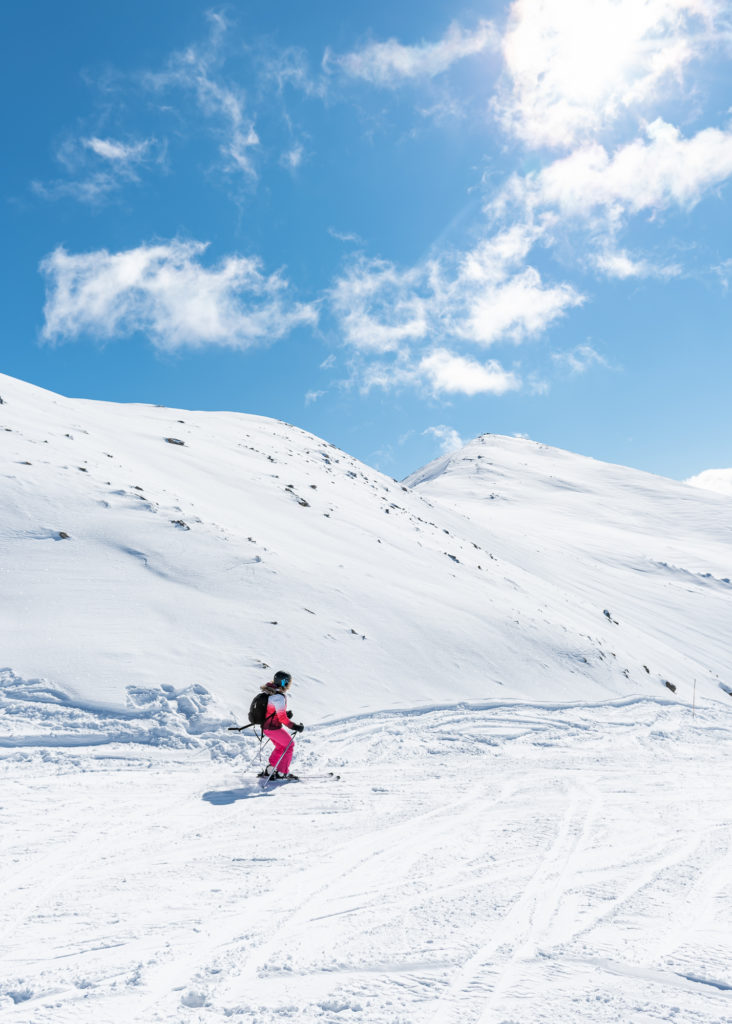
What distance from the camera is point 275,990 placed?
3.66 metres

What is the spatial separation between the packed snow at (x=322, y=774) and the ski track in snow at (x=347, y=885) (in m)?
0.03

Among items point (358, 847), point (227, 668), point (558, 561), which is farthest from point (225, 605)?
point (558, 561)

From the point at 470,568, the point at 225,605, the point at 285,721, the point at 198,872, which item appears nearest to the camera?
the point at 198,872

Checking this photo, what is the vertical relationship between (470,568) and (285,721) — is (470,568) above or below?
above

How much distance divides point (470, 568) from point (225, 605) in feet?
41.0

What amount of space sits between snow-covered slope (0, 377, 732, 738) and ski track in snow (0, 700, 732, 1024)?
2.99 ft

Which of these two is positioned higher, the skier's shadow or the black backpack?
the black backpack

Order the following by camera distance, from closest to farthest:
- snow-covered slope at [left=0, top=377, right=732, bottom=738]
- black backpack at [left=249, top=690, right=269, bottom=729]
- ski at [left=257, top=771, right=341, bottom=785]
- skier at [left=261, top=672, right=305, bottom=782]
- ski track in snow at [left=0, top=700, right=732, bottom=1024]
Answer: ski track in snow at [left=0, top=700, right=732, bottom=1024] → ski at [left=257, top=771, right=341, bottom=785] → skier at [left=261, top=672, right=305, bottom=782] → black backpack at [left=249, top=690, right=269, bottom=729] → snow-covered slope at [left=0, top=377, right=732, bottom=738]

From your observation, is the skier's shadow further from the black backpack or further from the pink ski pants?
the black backpack

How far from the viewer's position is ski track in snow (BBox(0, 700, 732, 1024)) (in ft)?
11.9

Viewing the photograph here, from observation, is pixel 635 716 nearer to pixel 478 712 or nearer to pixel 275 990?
pixel 478 712

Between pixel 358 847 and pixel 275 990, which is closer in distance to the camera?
pixel 275 990

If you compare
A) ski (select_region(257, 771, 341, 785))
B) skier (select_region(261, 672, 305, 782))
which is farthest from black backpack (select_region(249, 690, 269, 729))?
ski (select_region(257, 771, 341, 785))

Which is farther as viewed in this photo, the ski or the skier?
the skier
